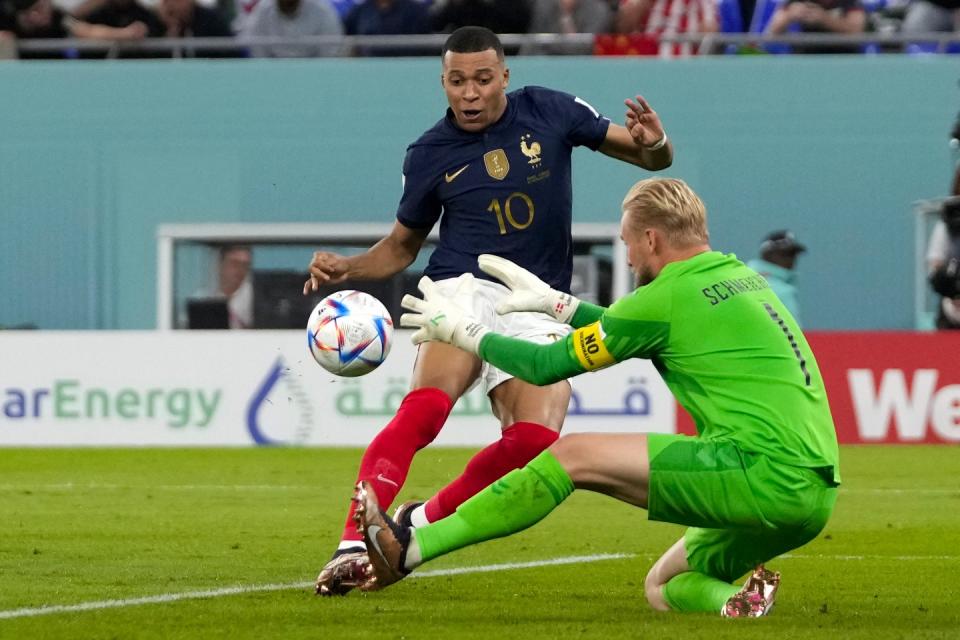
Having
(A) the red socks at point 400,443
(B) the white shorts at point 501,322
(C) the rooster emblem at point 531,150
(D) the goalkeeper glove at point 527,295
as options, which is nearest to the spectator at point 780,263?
(C) the rooster emblem at point 531,150

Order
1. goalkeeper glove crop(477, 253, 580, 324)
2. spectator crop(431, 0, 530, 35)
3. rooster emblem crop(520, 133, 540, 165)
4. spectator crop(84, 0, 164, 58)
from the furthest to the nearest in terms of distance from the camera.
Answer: spectator crop(84, 0, 164, 58)
spectator crop(431, 0, 530, 35)
rooster emblem crop(520, 133, 540, 165)
goalkeeper glove crop(477, 253, 580, 324)

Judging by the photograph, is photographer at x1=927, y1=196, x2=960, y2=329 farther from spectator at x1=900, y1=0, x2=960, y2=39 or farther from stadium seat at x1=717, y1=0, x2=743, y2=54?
stadium seat at x1=717, y1=0, x2=743, y2=54

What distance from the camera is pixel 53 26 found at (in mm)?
18469

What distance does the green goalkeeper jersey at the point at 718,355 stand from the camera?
5.33 m

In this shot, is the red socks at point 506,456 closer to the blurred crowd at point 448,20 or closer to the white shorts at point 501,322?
the white shorts at point 501,322

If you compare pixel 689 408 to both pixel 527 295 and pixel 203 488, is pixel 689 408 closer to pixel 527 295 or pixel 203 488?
pixel 527 295

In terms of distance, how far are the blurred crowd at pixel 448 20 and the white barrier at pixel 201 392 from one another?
3993 mm

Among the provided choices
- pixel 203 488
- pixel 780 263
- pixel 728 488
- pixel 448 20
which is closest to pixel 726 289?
pixel 728 488

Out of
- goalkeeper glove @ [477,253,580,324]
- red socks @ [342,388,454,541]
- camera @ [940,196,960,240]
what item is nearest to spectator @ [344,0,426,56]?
camera @ [940,196,960,240]

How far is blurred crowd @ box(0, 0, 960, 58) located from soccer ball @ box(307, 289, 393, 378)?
36.0 ft

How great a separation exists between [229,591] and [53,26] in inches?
523

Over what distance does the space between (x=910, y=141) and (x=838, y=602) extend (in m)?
12.9

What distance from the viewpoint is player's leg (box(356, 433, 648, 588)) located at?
533cm

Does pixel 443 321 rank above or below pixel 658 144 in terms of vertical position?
below
